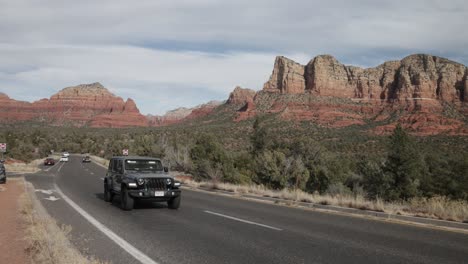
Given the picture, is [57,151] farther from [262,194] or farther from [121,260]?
[121,260]

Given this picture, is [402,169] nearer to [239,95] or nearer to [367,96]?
[367,96]

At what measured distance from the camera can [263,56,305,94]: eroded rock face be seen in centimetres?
14038

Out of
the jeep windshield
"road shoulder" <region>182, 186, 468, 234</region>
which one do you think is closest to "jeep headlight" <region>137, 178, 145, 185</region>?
the jeep windshield

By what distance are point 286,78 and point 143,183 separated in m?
134

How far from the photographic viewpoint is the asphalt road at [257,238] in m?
7.57

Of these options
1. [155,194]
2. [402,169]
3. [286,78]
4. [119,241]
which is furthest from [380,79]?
[119,241]

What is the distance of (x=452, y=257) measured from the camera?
A: 766cm

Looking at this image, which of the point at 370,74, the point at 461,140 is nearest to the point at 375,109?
the point at 370,74

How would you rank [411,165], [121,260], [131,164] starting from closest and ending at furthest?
1. [121,260]
2. [131,164]
3. [411,165]

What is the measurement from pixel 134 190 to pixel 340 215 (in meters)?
6.76

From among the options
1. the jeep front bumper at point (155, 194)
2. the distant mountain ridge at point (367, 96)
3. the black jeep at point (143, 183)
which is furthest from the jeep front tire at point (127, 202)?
the distant mountain ridge at point (367, 96)

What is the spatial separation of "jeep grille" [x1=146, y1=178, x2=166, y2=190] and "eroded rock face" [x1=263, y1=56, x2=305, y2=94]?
12388cm

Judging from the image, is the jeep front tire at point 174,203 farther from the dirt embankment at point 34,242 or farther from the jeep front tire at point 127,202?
the dirt embankment at point 34,242

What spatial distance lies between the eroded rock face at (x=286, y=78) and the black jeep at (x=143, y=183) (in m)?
123
